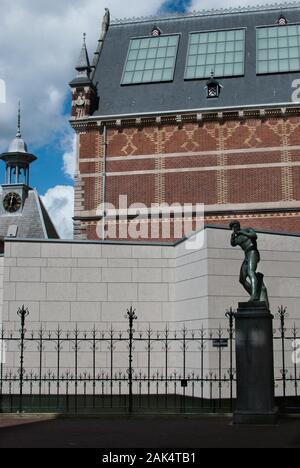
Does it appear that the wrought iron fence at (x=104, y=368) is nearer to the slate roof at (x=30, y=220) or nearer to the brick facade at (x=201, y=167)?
the brick facade at (x=201, y=167)

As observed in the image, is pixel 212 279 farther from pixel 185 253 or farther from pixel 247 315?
pixel 247 315

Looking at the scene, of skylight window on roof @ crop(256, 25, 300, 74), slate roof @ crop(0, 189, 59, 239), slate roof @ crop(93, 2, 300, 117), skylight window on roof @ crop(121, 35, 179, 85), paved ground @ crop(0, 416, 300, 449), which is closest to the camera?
paved ground @ crop(0, 416, 300, 449)

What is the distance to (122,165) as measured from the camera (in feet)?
109

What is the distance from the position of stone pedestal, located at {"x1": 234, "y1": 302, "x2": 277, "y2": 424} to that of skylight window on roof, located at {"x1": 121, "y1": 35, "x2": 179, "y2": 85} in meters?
23.7

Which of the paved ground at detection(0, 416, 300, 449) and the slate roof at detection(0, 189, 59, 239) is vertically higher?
the slate roof at detection(0, 189, 59, 239)

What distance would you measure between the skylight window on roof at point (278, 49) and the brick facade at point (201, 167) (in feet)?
12.4

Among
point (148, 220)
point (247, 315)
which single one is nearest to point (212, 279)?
point (247, 315)

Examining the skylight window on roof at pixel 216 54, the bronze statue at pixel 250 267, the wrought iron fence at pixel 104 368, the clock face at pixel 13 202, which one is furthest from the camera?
the clock face at pixel 13 202

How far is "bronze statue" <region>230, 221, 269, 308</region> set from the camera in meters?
13.9

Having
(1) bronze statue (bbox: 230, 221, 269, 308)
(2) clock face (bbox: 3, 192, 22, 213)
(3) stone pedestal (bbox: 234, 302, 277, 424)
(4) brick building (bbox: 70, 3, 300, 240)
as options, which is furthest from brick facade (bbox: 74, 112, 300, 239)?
(3) stone pedestal (bbox: 234, 302, 277, 424)

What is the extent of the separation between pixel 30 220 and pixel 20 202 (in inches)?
65.9

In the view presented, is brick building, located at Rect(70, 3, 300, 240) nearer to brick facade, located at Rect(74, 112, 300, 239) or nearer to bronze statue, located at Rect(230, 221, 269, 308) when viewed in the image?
brick facade, located at Rect(74, 112, 300, 239)

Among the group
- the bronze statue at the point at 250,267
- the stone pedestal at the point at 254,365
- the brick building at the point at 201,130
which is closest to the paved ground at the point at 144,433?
the stone pedestal at the point at 254,365

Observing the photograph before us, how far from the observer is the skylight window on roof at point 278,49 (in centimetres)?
3388
